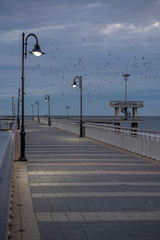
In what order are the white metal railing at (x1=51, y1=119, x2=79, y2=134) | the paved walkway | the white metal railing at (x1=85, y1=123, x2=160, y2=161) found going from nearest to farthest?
the paved walkway → the white metal railing at (x1=85, y1=123, x2=160, y2=161) → the white metal railing at (x1=51, y1=119, x2=79, y2=134)

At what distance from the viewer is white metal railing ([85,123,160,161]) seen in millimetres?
15692

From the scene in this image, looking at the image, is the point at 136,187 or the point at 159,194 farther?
the point at 136,187

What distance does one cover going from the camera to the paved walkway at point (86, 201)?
243 inches

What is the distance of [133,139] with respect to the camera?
18.5 meters

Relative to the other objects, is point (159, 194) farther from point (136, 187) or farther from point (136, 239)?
point (136, 239)

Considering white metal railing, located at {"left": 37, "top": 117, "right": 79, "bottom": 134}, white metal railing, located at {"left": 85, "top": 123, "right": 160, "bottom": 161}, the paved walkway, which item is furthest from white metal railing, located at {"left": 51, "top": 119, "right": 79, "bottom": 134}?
the paved walkway

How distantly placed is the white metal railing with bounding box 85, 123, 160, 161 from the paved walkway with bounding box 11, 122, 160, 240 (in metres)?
1.69

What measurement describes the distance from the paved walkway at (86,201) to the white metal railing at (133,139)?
5.53ft

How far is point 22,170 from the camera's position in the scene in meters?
12.8

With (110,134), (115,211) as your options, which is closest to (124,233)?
(115,211)

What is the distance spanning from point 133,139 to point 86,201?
34.6ft

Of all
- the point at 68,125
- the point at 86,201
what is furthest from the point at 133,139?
the point at 68,125

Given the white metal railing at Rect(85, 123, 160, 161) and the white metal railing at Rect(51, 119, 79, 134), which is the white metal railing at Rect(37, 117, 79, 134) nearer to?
the white metal railing at Rect(51, 119, 79, 134)

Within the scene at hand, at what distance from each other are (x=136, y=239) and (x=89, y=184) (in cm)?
455
